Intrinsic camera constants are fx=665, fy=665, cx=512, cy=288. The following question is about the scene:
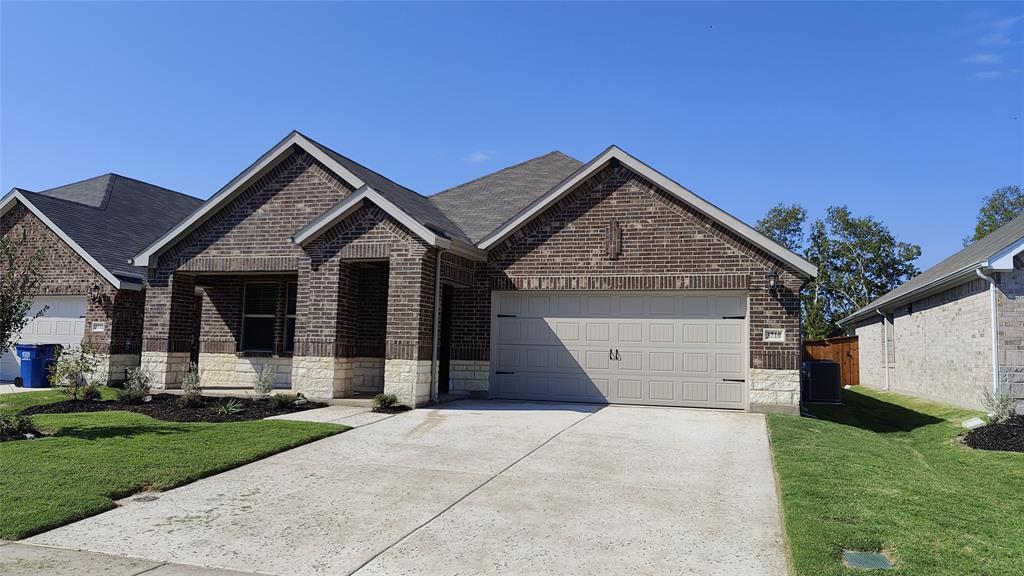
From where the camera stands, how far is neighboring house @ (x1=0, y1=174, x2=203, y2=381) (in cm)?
1677

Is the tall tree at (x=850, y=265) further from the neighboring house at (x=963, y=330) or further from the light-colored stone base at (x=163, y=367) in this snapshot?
the light-colored stone base at (x=163, y=367)

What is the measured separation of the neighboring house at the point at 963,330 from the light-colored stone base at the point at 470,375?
33.9 feet

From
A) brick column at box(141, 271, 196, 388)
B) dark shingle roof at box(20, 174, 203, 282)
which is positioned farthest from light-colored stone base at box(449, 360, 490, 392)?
dark shingle roof at box(20, 174, 203, 282)

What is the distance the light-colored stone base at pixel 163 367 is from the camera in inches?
601

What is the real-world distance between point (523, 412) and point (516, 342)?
256cm

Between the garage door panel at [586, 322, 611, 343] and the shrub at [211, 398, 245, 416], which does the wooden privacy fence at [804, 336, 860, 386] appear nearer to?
the garage door panel at [586, 322, 611, 343]

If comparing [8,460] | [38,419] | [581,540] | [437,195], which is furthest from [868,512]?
[437,195]

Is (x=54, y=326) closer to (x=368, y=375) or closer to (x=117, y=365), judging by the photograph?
(x=117, y=365)

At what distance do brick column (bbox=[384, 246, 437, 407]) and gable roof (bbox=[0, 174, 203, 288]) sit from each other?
27.5 ft

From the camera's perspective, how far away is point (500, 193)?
19.6m

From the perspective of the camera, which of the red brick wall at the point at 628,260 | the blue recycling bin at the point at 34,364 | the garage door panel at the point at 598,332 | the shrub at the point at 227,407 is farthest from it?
the blue recycling bin at the point at 34,364

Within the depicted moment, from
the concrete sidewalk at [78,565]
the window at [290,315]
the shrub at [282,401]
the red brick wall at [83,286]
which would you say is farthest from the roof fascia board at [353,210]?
the concrete sidewalk at [78,565]

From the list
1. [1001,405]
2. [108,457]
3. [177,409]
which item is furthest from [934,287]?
[108,457]

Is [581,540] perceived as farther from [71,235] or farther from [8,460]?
[71,235]
